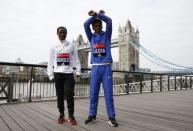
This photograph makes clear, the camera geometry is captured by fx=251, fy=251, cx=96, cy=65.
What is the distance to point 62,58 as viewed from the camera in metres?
3.57

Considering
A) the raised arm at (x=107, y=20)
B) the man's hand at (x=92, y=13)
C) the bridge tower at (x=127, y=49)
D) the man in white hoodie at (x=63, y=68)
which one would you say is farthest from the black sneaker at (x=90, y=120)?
the bridge tower at (x=127, y=49)

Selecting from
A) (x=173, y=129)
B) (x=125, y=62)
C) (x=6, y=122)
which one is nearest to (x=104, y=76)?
(x=173, y=129)

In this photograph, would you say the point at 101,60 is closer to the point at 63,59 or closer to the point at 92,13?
the point at 63,59

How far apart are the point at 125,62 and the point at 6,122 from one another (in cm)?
6405

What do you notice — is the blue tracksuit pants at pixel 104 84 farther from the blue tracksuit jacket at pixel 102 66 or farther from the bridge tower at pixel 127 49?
the bridge tower at pixel 127 49

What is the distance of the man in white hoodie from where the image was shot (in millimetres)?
3557

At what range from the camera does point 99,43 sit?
354cm

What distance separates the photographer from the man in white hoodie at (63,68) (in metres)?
3.56

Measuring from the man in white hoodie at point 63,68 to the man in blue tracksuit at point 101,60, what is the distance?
30 centimetres

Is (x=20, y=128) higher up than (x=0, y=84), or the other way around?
(x=0, y=84)

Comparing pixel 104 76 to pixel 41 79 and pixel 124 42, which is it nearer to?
pixel 41 79

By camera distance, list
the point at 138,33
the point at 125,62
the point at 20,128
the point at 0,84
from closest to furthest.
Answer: the point at 20,128
the point at 0,84
the point at 125,62
the point at 138,33

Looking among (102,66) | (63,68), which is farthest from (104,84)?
(63,68)

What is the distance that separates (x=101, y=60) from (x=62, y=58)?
0.56 metres
